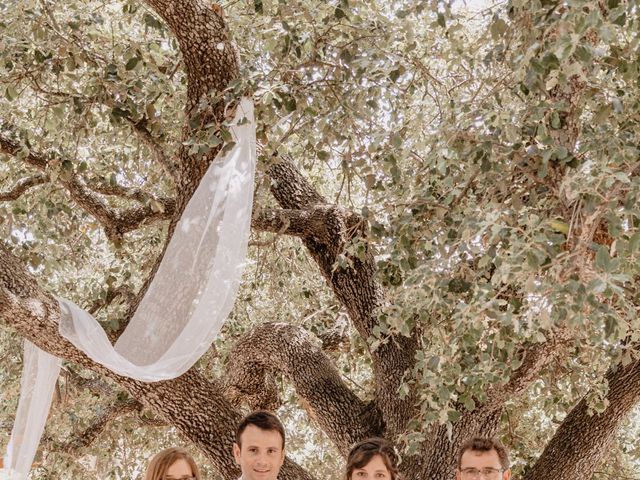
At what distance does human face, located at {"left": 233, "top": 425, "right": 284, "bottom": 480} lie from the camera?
11.3ft

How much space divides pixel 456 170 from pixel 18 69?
2554 millimetres

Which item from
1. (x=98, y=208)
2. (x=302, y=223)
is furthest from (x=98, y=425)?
(x=302, y=223)

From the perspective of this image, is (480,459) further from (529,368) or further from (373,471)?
(529,368)

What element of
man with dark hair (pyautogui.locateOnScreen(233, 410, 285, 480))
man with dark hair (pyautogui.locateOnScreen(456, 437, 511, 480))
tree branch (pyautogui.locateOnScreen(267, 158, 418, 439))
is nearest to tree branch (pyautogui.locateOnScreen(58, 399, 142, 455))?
tree branch (pyautogui.locateOnScreen(267, 158, 418, 439))

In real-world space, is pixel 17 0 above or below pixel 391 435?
above

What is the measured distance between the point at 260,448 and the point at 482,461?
79 cm

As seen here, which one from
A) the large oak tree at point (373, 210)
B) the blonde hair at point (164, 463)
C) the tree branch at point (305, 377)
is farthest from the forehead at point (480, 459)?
the tree branch at point (305, 377)

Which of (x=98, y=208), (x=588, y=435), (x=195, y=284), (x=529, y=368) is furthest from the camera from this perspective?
(x=98, y=208)

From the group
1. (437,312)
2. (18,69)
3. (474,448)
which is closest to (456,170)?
(437,312)

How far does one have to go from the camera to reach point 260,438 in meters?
3.48

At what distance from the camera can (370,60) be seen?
13.5 ft

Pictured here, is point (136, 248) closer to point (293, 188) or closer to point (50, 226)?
point (50, 226)

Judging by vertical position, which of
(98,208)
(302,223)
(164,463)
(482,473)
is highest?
(98,208)

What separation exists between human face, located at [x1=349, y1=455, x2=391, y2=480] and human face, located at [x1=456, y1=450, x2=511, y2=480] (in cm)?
29
